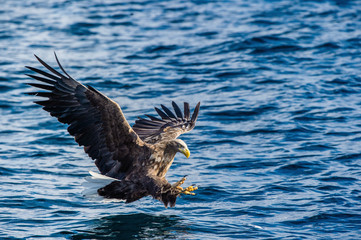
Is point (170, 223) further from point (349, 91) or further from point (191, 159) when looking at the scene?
point (349, 91)

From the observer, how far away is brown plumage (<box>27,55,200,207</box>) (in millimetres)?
6543

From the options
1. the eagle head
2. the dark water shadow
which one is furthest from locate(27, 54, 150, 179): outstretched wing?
the dark water shadow

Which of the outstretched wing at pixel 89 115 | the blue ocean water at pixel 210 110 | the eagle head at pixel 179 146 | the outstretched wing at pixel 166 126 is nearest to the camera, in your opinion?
the outstretched wing at pixel 89 115

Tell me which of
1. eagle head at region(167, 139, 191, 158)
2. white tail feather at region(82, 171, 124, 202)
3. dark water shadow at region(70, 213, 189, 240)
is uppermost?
eagle head at region(167, 139, 191, 158)

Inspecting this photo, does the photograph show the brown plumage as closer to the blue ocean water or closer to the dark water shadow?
the dark water shadow

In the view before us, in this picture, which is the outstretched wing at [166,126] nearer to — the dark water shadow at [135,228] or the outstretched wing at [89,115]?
the outstretched wing at [89,115]

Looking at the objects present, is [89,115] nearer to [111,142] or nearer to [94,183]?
[111,142]

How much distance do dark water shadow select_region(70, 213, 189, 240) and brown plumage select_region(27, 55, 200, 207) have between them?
0.24m

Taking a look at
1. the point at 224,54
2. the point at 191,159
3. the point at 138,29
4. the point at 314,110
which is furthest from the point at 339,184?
the point at 138,29

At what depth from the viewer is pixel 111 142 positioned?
682 cm

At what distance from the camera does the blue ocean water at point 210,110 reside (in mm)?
7027

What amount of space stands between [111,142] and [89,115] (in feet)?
1.33

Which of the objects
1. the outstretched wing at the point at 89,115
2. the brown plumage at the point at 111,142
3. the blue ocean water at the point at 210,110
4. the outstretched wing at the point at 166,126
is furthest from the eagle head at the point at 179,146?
the blue ocean water at the point at 210,110

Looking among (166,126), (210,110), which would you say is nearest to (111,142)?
(166,126)
